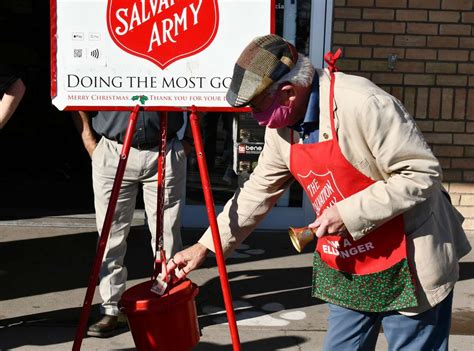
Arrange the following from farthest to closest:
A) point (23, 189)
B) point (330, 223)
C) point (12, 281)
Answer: point (23, 189) → point (12, 281) → point (330, 223)

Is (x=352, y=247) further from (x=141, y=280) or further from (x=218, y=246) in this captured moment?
(x=141, y=280)

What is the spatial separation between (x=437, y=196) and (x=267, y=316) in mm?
2474

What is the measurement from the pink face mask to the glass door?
13.8ft

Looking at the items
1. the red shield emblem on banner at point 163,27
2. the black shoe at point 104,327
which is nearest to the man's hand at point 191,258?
the red shield emblem on banner at point 163,27

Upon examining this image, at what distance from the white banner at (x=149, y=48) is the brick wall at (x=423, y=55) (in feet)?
10.5

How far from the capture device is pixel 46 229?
7.41 meters

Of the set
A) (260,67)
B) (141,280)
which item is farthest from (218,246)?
(141,280)

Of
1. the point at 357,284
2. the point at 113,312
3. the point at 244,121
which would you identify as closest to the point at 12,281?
the point at 113,312

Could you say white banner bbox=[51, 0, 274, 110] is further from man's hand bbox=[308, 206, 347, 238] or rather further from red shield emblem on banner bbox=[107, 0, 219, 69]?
man's hand bbox=[308, 206, 347, 238]

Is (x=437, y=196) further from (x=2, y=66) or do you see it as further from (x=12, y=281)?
(x=12, y=281)

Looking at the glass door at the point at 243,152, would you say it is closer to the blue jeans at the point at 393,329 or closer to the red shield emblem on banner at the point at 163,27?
the red shield emblem on banner at the point at 163,27

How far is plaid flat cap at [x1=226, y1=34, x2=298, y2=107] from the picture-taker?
295 cm

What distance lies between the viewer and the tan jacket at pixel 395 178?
2836 millimetres

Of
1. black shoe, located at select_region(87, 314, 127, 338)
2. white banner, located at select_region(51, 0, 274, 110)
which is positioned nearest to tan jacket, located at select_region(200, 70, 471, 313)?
Answer: white banner, located at select_region(51, 0, 274, 110)
